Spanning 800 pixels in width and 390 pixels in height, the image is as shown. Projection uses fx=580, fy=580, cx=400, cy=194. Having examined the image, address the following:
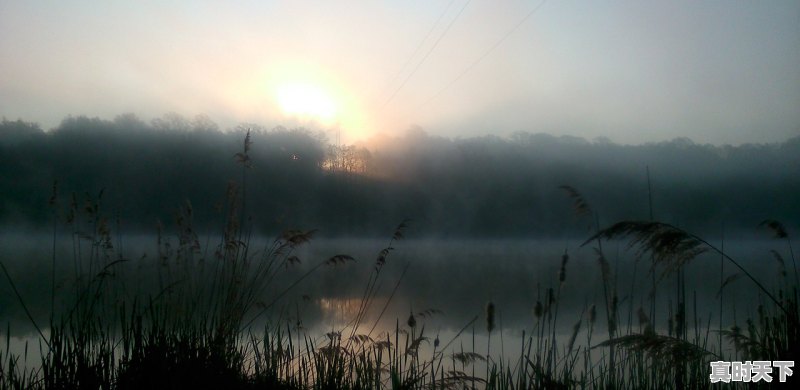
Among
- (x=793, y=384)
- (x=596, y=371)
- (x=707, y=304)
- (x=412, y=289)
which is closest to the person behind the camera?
(x=793, y=384)

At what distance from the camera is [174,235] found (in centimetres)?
552

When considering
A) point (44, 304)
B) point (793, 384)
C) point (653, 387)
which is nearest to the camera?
point (793, 384)

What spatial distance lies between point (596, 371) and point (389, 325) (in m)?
4.13

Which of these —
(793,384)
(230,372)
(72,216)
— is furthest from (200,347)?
(793,384)

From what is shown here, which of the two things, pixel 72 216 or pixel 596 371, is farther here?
pixel 596 371

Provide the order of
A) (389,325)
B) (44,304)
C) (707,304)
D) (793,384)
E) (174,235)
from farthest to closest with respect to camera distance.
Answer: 1. (707,304)
2. (389,325)
3. (44,304)
4. (174,235)
5. (793,384)

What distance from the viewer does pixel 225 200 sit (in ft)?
15.3

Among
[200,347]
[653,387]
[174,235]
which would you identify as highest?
[174,235]

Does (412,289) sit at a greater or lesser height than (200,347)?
lesser

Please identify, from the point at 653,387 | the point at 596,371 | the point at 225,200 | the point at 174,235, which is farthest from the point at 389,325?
the point at 653,387

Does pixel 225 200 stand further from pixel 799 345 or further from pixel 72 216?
pixel 799 345

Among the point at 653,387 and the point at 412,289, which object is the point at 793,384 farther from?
the point at 412,289

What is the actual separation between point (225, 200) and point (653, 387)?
3392 mm

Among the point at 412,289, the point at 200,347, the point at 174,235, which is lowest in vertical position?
the point at 412,289
